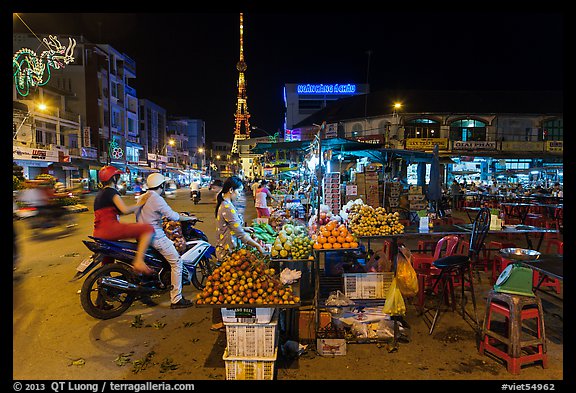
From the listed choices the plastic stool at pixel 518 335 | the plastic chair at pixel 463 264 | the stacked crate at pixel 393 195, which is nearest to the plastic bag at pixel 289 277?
the plastic chair at pixel 463 264

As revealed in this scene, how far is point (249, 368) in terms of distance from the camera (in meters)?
3.66

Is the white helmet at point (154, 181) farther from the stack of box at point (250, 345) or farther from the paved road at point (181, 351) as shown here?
the stack of box at point (250, 345)

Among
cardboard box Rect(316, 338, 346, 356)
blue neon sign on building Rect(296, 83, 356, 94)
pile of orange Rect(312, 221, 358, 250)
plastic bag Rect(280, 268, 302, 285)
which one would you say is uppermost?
blue neon sign on building Rect(296, 83, 356, 94)

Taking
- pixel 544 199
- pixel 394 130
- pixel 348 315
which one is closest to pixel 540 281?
pixel 348 315

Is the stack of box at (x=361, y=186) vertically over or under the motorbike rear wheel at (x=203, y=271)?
over

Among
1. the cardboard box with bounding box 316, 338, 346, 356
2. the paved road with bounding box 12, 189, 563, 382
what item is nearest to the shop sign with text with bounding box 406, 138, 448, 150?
the paved road with bounding box 12, 189, 563, 382

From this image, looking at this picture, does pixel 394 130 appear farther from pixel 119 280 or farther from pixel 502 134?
pixel 119 280

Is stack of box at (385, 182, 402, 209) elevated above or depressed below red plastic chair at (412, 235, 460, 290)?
above

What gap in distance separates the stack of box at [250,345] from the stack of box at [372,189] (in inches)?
410

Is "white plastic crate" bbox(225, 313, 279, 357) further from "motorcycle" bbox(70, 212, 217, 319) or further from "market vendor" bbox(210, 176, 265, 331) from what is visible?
"motorcycle" bbox(70, 212, 217, 319)

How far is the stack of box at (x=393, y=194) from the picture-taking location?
14180 millimetres

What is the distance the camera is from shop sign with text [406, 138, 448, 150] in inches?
1174

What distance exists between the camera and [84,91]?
3925cm

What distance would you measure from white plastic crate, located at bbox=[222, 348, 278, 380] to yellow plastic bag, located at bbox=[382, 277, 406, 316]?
1.60 m
